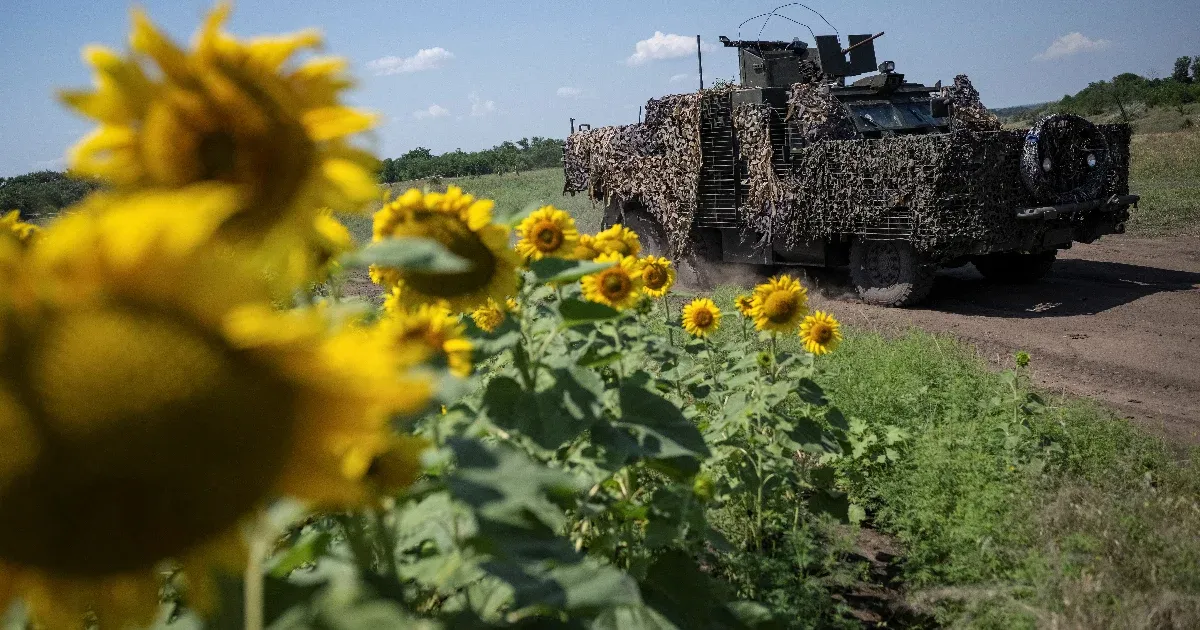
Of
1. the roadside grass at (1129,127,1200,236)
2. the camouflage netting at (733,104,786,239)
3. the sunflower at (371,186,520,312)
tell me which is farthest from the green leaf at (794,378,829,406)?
the roadside grass at (1129,127,1200,236)

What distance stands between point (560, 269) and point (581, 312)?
0.49ft

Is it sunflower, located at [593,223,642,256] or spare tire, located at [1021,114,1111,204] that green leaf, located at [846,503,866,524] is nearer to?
sunflower, located at [593,223,642,256]

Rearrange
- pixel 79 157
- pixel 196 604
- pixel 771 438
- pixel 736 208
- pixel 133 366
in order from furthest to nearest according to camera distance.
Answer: pixel 736 208, pixel 771 438, pixel 79 157, pixel 196 604, pixel 133 366

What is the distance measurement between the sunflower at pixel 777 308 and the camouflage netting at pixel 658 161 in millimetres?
6359

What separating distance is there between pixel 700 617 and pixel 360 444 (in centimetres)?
126

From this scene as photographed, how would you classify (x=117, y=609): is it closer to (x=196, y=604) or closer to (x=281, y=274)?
(x=196, y=604)

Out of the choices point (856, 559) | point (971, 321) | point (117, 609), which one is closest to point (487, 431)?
point (117, 609)

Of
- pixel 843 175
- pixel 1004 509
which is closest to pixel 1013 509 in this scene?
pixel 1004 509

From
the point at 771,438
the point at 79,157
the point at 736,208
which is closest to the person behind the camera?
the point at 79,157

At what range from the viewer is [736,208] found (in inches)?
392

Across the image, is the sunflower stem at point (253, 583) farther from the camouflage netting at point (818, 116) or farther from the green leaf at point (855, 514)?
the camouflage netting at point (818, 116)

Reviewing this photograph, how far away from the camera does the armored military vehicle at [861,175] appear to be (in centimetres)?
794

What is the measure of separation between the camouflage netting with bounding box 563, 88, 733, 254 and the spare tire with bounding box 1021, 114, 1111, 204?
338 centimetres

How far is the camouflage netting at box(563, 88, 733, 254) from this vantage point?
10.2 m
